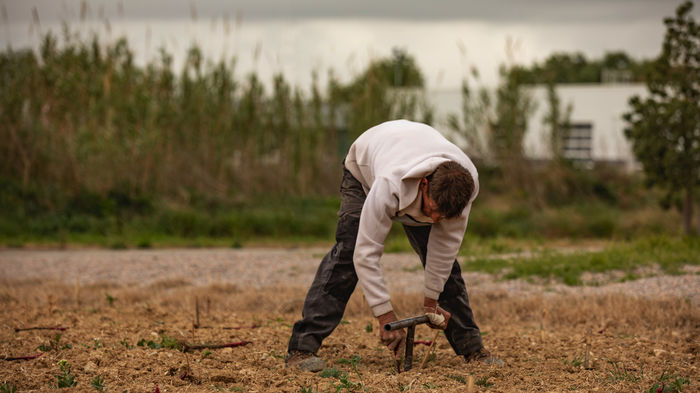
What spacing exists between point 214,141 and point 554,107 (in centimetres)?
663

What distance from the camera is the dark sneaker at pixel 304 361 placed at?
400 centimetres

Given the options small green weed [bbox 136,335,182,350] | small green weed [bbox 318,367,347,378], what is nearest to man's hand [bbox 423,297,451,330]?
small green weed [bbox 318,367,347,378]

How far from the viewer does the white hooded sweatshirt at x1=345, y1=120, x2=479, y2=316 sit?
3438mm

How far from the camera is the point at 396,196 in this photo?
11.4 feet

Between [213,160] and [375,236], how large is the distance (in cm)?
1001

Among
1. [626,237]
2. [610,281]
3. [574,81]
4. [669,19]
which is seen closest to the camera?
[610,281]

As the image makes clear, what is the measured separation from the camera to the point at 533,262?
7.62 meters

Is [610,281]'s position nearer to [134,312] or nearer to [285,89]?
[134,312]

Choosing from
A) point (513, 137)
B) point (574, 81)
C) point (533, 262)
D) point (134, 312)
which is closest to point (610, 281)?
point (533, 262)

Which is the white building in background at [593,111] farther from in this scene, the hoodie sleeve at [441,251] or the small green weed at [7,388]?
the small green weed at [7,388]

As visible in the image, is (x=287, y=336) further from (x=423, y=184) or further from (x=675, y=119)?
(x=675, y=119)

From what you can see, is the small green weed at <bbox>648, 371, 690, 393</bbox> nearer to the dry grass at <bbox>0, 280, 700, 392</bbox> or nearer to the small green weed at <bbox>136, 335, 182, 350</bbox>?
the dry grass at <bbox>0, 280, 700, 392</bbox>

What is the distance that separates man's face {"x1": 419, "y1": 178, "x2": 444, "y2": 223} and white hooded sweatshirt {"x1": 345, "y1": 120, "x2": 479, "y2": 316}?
0.03m

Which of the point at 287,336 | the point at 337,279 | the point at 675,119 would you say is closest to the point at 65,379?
the point at 337,279
